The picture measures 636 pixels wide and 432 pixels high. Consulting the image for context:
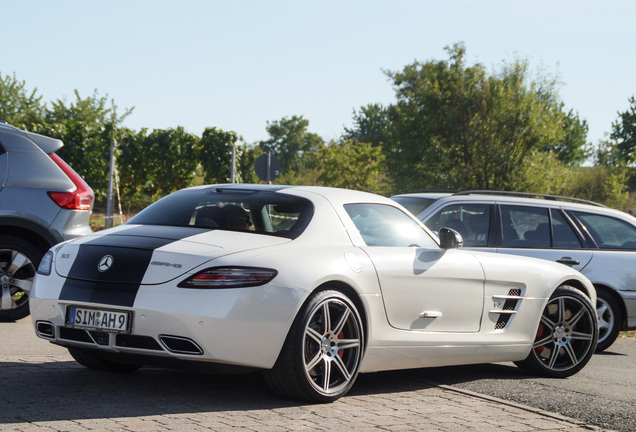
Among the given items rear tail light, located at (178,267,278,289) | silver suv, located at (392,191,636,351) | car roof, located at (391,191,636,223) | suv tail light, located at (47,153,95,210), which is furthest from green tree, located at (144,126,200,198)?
rear tail light, located at (178,267,278,289)

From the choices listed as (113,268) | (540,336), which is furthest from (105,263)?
(540,336)

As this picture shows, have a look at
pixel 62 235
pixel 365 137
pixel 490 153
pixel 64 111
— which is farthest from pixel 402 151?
pixel 365 137

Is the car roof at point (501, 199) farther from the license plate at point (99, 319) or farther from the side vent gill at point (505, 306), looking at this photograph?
the license plate at point (99, 319)

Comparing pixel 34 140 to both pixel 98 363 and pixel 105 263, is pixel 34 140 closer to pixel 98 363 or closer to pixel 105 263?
pixel 98 363

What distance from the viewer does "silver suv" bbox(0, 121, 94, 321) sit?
8.83m

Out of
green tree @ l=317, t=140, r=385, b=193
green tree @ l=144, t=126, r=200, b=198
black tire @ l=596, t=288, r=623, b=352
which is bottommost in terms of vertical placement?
black tire @ l=596, t=288, r=623, b=352

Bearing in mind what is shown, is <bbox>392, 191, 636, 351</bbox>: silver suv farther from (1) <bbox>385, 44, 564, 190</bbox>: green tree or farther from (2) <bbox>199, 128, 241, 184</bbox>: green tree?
(1) <bbox>385, 44, 564, 190</bbox>: green tree

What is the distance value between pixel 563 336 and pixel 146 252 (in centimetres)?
389

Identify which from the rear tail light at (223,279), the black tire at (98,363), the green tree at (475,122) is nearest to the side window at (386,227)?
the rear tail light at (223,279)

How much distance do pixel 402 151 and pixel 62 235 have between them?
4307 cm

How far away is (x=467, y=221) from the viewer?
9602 mm

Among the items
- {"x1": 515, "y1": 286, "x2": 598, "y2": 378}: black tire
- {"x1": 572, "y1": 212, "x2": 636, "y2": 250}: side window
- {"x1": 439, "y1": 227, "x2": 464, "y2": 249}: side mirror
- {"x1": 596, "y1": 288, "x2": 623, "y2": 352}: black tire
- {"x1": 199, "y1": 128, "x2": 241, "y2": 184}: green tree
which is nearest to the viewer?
{"x1": 439, "y1": 227, "x2": 464, "y2": 249}: side mirror

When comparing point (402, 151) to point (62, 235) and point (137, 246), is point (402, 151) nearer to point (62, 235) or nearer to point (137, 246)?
point (62, 235)

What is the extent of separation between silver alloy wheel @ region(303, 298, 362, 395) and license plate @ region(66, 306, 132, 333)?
1049 millimetres
